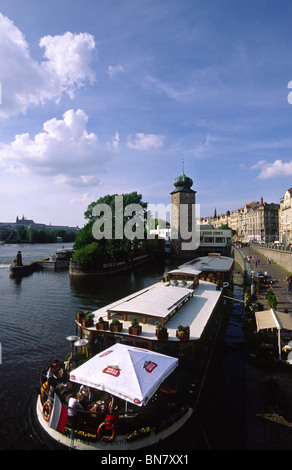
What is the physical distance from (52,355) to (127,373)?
11.4 m

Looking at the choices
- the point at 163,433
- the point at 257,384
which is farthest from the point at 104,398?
the point at 257,384

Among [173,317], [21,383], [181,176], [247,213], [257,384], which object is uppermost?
[181,176]

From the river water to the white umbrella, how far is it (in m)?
2.54

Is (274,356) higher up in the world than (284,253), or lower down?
lower down

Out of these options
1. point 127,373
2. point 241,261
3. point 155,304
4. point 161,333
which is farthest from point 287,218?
point 127,373

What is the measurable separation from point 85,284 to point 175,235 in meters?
63.4

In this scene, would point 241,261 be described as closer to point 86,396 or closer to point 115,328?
point 115,328

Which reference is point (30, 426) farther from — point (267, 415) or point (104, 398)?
point (267, 415)

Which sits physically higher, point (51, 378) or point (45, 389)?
point (51, 378)

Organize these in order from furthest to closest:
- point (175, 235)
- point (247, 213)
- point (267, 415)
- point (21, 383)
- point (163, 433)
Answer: point (247, 213), point (175, 235), point (21, 383), point (267, 415), point (163, 433)

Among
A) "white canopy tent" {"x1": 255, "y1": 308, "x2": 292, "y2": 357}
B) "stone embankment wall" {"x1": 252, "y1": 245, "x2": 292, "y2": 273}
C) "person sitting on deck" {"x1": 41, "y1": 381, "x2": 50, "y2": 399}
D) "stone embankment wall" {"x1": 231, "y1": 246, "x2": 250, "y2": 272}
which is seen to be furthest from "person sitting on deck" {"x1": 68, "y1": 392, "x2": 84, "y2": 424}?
"stone embankment wall" {"x1": 252, "y1": 245, "x2": 292, "y2": 273}

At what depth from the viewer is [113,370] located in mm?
10000

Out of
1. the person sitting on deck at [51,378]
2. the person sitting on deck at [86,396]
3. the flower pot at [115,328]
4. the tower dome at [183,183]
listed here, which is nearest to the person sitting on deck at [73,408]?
the person sitting on deck at [86,396]

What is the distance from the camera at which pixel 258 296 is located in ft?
102
